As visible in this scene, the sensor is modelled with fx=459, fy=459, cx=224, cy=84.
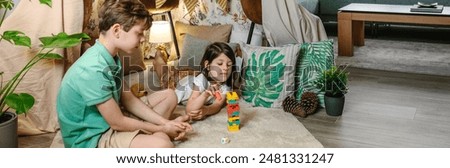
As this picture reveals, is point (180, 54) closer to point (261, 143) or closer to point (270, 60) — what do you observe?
point (270, 60)

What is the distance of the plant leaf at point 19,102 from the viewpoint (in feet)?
5.90

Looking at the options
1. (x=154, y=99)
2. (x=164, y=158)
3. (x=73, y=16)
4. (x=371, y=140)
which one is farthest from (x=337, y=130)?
(x=73, y=16)

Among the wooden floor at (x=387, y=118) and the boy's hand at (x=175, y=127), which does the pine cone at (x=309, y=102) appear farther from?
the boy's hand at (x=175, y=127)

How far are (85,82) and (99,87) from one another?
0.05m

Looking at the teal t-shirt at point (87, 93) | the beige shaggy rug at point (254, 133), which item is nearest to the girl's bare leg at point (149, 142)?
the teal t-shirt at point (87, 93)

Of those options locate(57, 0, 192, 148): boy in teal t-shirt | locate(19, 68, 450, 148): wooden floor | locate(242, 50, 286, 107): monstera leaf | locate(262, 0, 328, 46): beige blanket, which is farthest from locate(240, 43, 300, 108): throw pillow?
locate(57, 0, 192, 148): boy in teal t-shirt

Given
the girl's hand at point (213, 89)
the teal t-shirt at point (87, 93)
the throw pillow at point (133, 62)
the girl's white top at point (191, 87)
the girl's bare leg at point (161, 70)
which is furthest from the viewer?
the throw pillow at point (133, 62)

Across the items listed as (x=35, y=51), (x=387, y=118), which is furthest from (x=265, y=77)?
(x=35, y=51)

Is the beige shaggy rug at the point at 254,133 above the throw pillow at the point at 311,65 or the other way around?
the other way around

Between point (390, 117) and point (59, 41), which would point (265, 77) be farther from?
point (59, 41)

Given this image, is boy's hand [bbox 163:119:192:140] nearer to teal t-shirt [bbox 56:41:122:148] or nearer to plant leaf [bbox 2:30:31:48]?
teal t-shirt [bbox 56:41:122:148]

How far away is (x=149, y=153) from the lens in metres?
1.46

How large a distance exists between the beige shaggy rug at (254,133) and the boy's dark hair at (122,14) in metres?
0.59

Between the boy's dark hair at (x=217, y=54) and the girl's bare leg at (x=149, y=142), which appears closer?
the girl's bare leg at (x=149, y=142)
